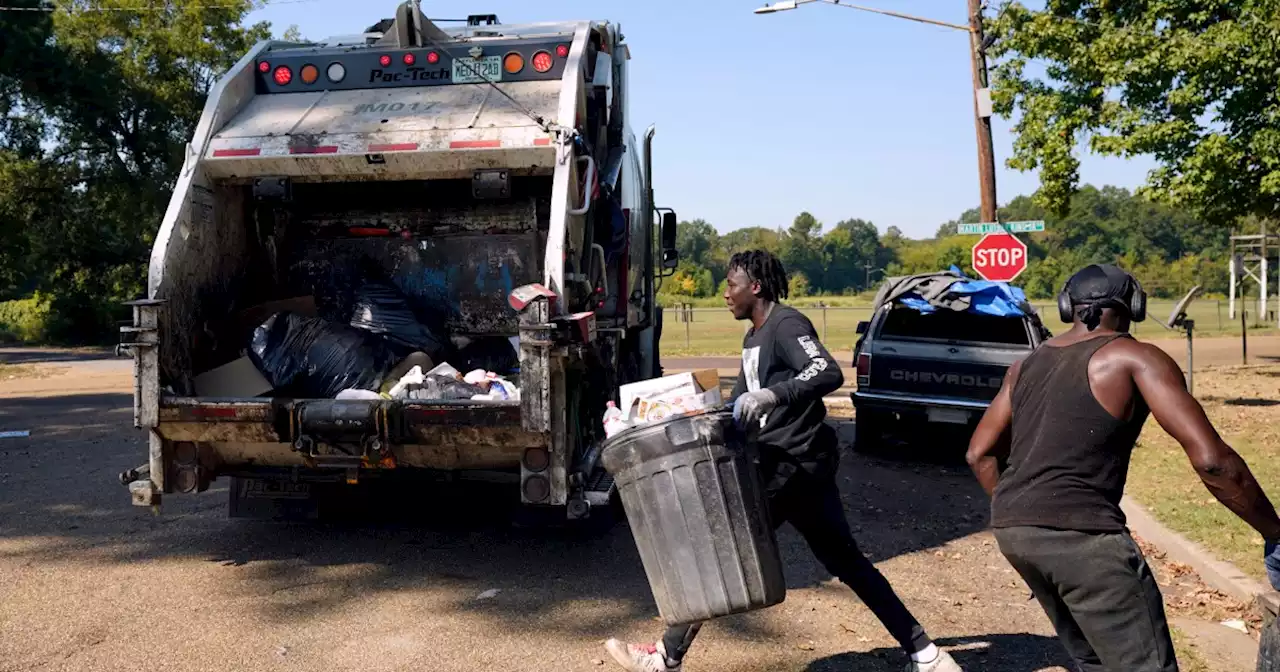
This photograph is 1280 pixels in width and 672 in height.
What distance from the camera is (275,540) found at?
646cm

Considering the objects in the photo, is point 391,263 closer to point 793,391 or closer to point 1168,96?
point 793,391

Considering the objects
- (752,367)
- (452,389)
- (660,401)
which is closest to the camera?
(660,401)

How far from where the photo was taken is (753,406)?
385 centimetres

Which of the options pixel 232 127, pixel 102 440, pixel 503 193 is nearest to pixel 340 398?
pixel 503 193

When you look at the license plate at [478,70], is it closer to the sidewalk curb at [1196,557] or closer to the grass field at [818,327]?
the sidewalk curb at [1196,557]

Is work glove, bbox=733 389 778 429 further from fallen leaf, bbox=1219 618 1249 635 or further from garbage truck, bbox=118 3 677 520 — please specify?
fallen leaf, bbox=1219 618 1249 635

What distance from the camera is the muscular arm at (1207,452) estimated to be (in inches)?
110

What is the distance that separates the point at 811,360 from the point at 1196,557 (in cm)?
334

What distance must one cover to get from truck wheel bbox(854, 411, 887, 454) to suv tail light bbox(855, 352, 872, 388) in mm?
281

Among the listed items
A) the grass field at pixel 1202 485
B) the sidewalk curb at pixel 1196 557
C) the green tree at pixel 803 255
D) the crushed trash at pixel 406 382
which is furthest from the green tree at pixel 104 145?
the green tree at pixel 803 255

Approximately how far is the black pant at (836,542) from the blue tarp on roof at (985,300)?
20.7 ft

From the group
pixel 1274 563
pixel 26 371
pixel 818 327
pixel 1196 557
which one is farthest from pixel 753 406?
pixel 818 327

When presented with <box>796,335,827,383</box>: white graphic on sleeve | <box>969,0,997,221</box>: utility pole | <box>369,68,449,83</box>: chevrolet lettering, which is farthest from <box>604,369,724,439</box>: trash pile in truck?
<box>969,0,997,221</box>: utility pole

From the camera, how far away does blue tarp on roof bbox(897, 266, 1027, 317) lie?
10008 millimetres
